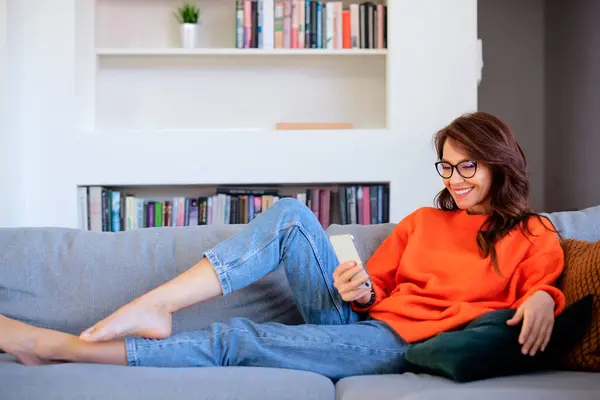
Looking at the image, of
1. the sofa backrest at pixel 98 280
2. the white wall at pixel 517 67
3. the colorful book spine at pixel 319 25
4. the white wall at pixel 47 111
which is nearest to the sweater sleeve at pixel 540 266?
the sofa backrest at pixel 98 280

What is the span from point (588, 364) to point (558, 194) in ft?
8.98

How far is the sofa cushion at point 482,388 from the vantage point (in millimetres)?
1214

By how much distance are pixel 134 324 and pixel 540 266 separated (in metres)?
0.85

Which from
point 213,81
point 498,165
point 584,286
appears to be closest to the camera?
point 584,286

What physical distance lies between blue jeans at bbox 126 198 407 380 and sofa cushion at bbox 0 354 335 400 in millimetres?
77

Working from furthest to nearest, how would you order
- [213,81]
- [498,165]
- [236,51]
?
[213,81], [236,51], [498,165]

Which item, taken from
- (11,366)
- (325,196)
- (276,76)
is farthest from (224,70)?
(11,366)

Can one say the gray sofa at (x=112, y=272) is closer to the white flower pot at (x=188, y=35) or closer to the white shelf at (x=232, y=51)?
the white shelf at (x=232, y=51)

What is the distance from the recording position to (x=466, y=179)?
169cm

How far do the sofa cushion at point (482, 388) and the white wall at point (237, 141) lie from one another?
1.83 metres

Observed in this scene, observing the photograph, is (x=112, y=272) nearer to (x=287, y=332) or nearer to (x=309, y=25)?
(x=287, y=332)

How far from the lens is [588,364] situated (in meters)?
1.38

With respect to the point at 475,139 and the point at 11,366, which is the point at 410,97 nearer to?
the point at 475,139

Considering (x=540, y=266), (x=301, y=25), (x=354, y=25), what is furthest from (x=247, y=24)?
(x=540, y=266)
